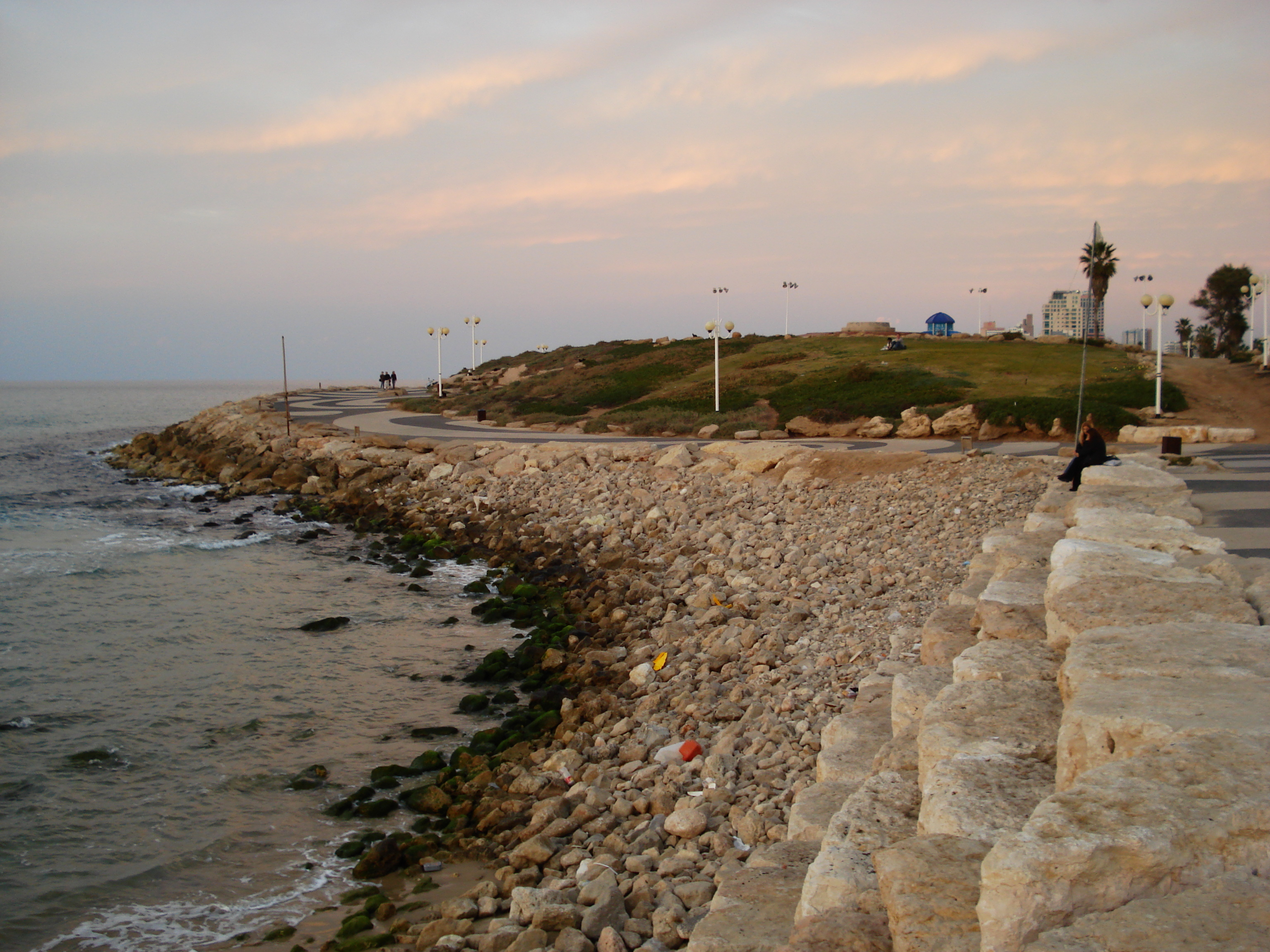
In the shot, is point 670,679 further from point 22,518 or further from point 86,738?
point 22,518

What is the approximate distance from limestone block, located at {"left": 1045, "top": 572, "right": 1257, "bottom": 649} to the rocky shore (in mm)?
655

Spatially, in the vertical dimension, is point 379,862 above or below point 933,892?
below

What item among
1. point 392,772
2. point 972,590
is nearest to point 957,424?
point 972,590

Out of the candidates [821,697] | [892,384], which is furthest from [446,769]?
[892,384]

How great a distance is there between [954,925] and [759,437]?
2645 centimetres

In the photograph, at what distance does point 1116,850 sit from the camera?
8.98 ft

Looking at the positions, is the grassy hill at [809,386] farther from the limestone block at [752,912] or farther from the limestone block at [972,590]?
the limestone block at [752,912]

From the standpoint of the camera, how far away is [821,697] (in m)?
8.68

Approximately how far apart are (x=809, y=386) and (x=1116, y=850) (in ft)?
126

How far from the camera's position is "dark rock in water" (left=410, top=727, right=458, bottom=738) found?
1020 centimetres

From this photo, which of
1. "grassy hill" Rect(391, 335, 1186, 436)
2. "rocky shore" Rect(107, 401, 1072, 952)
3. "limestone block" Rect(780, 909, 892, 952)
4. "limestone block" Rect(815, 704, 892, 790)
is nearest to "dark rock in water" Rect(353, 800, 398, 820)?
"rocky shore" Rect(107, 401, 1072, 952)

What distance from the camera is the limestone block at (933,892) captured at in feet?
9.81

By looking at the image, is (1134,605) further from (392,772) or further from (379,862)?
(392,772)

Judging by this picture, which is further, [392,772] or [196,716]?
[196,716]
